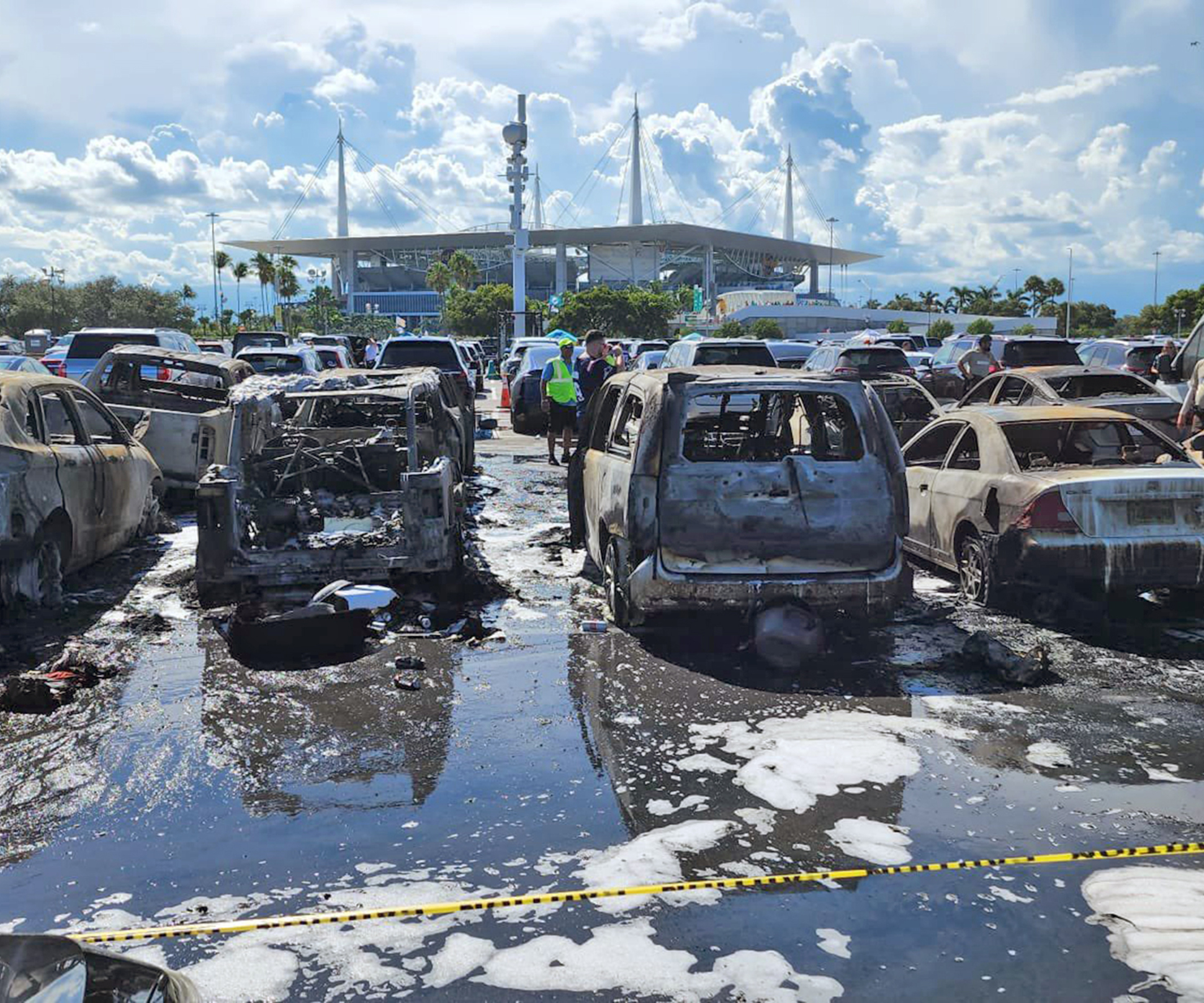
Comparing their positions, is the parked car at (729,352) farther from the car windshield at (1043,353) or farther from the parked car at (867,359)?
the car windshield at (1043,353)

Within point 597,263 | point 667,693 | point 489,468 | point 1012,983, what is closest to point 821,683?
point 667,693

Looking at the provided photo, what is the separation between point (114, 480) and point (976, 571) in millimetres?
6655

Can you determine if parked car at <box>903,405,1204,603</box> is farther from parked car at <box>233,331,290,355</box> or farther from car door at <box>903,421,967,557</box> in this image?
parked car at <box>233,331,290,355</box>

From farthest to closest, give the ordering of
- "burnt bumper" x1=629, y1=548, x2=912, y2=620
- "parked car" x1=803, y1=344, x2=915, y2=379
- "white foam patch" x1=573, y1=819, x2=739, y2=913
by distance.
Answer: "parked car" x1=803, y1=344, x2=915, y2=379 → "burnt bumper" x1=629, y1=548, x2=912, y2=620 → "white foam patch" x1=573, y1=819, x2=739, y2=913

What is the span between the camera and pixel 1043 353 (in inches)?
826

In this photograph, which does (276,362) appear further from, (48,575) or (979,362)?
(979,362)

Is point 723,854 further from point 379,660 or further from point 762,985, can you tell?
point 379,660

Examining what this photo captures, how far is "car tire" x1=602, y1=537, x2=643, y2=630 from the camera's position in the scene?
7.11 m

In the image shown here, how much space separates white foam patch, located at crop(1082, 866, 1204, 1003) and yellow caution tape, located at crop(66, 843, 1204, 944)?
0.51ft

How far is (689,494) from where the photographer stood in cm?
684

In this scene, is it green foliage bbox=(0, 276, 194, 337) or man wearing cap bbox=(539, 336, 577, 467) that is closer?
man wearing cap bbox=(539, 336, 577, 467)

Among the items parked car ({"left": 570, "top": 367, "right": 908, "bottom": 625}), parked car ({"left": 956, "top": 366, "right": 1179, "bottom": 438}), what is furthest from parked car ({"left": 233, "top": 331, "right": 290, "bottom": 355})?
parked car ({"left": 570, "top": 367, "right": 908, "bottom": 625})

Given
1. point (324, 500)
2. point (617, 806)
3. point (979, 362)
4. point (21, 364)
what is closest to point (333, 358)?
point (21, 364)

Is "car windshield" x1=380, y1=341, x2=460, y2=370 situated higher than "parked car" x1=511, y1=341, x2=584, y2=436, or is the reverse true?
"car windshield" x1=380, y1=341, x2=460, y2=370
